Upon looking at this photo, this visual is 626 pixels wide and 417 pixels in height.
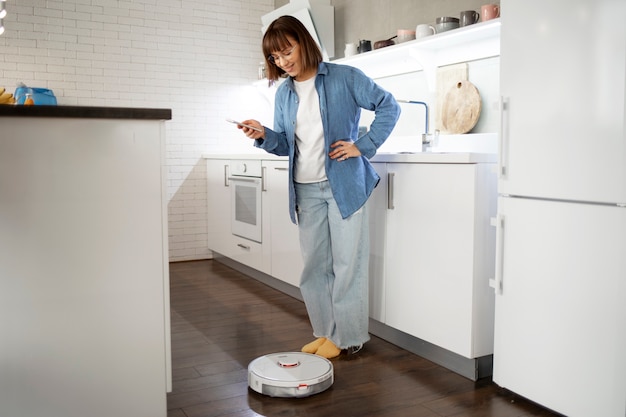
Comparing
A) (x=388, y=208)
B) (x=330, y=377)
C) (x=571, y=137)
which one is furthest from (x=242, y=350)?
(x=571, y=137)

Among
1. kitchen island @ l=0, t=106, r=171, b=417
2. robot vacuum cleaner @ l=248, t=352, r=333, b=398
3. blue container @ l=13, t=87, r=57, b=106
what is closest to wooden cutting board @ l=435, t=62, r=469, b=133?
robot vacuum cleaner @ l=248, t=352, r=333, b=398

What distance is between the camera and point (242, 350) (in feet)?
9.41

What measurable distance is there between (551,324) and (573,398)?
237 mm

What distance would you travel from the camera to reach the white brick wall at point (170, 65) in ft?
15.0

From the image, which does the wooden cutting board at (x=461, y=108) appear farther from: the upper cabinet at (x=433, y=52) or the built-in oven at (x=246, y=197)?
the built-in oven at (x=246, y=197)

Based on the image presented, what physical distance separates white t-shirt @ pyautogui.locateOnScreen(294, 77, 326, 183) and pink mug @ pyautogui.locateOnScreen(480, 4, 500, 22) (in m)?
0.87

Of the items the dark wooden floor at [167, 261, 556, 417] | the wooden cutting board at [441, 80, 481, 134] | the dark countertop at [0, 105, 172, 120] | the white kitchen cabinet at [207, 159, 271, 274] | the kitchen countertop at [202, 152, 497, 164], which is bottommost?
the dark wooden floor at [167, 261, 556, 417]

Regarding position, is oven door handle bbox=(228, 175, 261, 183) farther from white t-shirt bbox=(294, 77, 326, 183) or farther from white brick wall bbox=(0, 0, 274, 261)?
white t-shirt bbox=(294, 77, 326, 183)

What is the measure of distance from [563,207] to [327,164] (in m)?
0.98

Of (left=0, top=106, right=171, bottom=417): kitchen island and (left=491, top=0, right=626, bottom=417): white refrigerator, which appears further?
(left=491, top=0, right=626, bottom=417): white refrigerator

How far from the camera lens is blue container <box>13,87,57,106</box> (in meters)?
4.28

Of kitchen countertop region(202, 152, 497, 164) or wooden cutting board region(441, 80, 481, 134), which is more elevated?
wooden cutting board region(441, 80, 481, 134)

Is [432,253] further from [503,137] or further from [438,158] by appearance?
[503,137]

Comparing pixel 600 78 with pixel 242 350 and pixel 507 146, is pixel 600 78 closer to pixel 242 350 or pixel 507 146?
pixel 507 146
